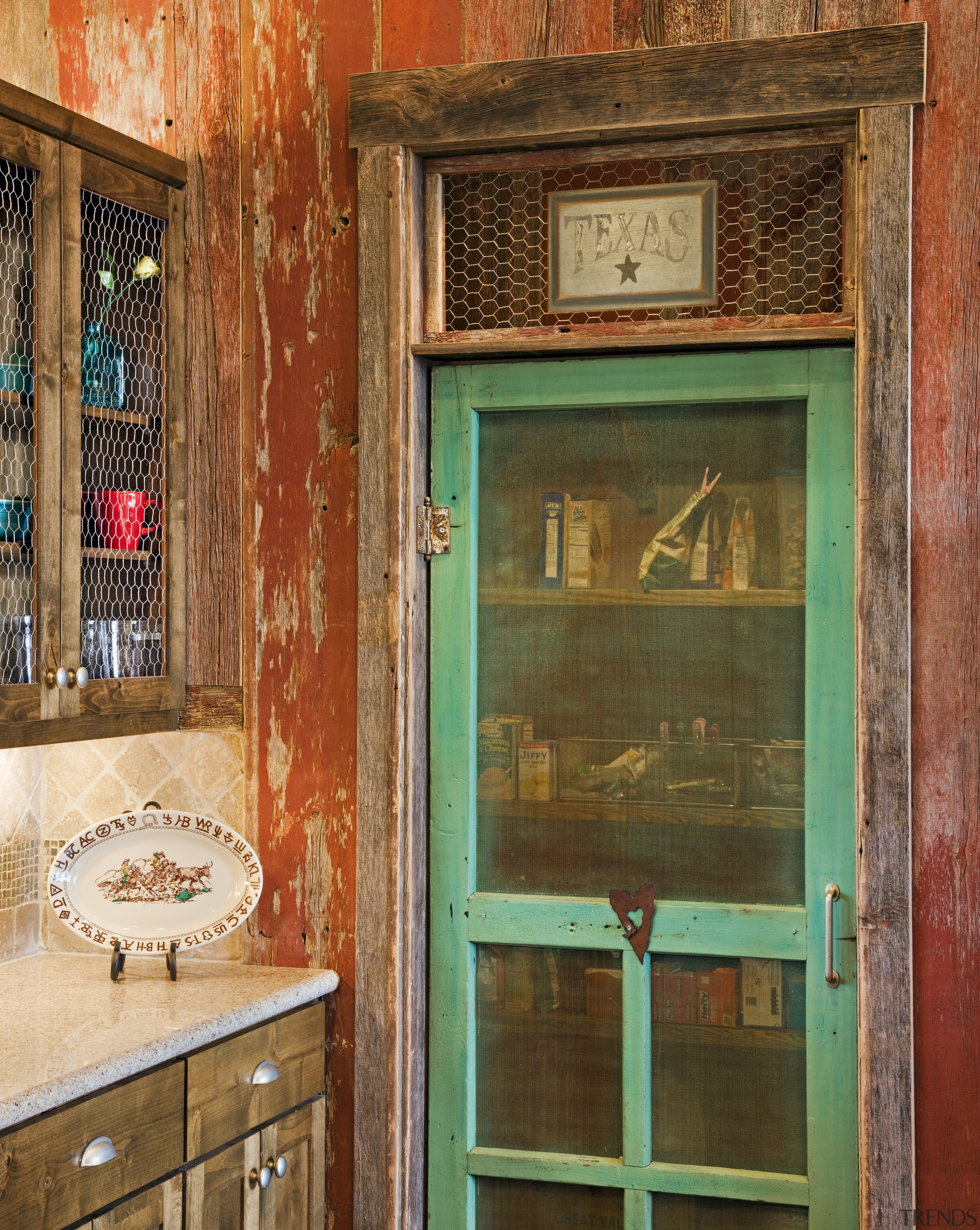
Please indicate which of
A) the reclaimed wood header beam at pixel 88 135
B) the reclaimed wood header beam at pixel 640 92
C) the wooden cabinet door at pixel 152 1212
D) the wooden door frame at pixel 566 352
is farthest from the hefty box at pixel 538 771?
the reclaimed wood header beam at pixel 88 135

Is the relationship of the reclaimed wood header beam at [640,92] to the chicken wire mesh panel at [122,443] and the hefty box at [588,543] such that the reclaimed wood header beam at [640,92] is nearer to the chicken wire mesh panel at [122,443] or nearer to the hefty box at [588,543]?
the chicken wire mesh panel at [122,443]

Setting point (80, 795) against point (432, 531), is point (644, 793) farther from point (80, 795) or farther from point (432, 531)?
point (80, 795)

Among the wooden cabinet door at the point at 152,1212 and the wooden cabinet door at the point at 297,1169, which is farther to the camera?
the wooden cabinet door at the point at 297,1169

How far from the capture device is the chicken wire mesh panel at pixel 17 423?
2.09 m

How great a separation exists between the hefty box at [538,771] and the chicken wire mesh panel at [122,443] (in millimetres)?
750

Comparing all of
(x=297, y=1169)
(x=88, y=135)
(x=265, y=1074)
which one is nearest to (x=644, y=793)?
(x=265, y=1074)

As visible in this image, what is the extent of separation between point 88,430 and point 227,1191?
139 centimetres

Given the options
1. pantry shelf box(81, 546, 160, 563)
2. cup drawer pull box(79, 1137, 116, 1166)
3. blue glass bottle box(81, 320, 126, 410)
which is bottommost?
cup drawer pull box(79, 1137, 116, 1166)

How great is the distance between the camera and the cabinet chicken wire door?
227 cm

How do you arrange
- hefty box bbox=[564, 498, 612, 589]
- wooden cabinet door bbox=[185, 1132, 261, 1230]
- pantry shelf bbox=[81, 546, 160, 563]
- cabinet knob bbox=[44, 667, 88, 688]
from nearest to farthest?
wooden cabinet door bbox=[185, 1132, 261, 1230]
cabinet knob bbox=[44, 667, 88, 688]
pantry shelf bbox=[81, 546, 160, 563]
hefty box bbox=[564, 498, 612, 589]

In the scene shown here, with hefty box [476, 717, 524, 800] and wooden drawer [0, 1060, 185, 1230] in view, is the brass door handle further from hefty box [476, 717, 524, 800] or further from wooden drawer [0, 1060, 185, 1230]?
wooden drawer [0, 1060, 185, 1230]

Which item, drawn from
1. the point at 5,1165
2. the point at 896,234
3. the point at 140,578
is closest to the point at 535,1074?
the point at 5,1165

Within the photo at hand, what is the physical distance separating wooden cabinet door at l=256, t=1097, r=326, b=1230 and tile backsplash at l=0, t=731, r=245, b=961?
13.9 inches

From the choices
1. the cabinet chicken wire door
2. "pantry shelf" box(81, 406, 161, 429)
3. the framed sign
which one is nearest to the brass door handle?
the cabinet chicken wire door
